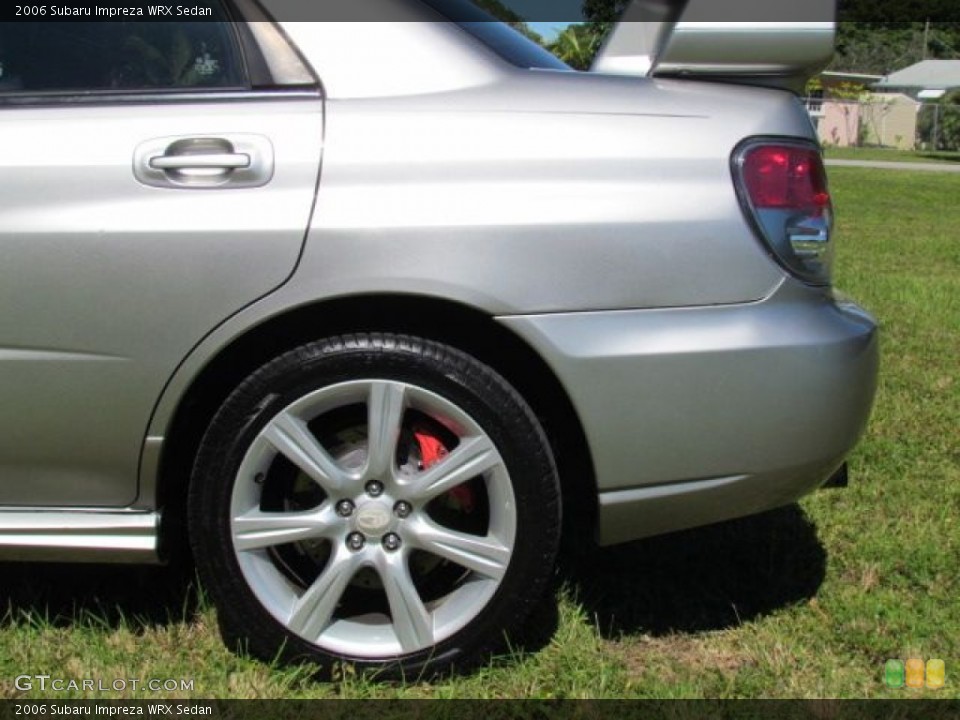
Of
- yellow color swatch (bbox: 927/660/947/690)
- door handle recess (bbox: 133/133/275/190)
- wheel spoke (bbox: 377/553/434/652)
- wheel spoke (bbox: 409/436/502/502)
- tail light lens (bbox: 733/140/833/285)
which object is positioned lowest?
yellow color swatch (bbox: 927/660/947/690)

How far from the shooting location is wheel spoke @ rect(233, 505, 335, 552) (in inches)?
98.4

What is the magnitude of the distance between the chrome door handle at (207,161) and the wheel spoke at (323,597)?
0.85 meters

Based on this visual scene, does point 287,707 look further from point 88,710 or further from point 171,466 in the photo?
point 171,466

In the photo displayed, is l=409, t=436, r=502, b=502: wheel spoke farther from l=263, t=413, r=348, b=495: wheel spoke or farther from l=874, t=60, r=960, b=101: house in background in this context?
l=874, t=60, r=960, b=101: house in background

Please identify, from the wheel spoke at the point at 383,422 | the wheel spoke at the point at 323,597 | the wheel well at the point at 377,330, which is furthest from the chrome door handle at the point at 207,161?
the wheel spoke at the point at 323,597

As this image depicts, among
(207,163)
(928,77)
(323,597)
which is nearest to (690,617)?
(323,597)

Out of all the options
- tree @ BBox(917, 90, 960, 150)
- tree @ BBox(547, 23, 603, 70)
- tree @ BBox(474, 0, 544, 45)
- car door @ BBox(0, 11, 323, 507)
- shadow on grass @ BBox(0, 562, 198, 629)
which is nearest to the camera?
car door @ BBox(0, 11, 323, 507)

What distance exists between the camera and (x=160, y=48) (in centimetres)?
254

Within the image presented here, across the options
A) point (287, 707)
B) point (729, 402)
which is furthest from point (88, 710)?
point (729, 402)

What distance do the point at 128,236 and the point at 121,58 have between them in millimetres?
463

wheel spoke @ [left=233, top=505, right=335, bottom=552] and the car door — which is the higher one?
the car door

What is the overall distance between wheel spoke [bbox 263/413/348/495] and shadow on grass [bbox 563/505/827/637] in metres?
0.88

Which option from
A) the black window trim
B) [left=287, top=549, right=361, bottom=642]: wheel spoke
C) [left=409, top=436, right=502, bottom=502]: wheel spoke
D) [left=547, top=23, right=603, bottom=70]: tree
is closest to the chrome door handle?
the black window trim

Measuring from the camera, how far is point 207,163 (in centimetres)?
236
